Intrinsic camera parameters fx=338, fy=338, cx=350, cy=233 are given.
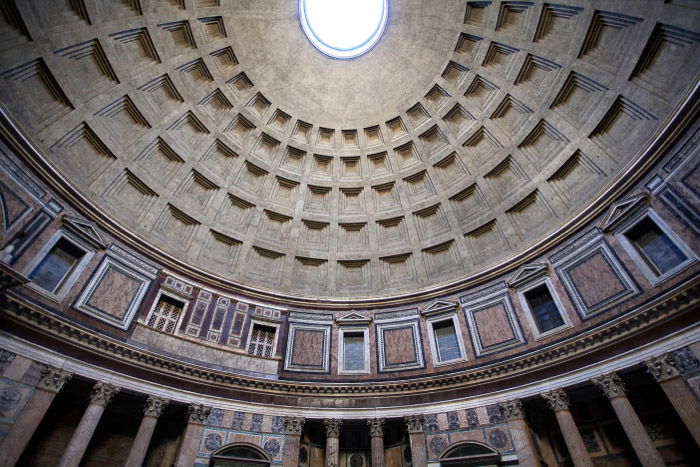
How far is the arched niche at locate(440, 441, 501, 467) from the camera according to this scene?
495 inches

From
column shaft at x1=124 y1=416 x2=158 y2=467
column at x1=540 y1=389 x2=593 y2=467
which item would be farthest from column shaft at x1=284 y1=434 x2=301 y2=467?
column at x1=540 y1=389 x2=593 y2=467

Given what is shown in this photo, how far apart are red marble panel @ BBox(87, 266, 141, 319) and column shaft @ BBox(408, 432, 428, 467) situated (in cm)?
1300

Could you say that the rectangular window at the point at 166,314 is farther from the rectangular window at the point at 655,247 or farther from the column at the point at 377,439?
the rectangular window at the point at 655,247

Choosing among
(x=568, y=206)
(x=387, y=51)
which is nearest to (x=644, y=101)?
(x=568, y=206)

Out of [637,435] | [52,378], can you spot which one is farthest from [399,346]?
[52,378]

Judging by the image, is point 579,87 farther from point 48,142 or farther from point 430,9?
point 48,142

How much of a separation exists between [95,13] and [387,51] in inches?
563

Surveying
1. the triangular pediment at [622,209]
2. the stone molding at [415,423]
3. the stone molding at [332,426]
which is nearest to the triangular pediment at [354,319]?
the stone molding at [332,426]

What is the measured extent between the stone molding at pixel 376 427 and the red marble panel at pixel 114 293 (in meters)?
11.4

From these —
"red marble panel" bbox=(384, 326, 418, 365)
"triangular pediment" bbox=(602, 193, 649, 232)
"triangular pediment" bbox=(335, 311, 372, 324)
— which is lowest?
"red marble panel" bbox=(384, 326, 418, 365)

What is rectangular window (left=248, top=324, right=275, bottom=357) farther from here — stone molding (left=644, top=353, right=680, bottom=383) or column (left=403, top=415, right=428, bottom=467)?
stone molding (left=644, top=353, right=680, bottom=383)

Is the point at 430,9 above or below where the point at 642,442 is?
above

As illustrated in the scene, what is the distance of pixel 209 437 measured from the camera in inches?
528

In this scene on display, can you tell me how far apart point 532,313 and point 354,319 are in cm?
852
